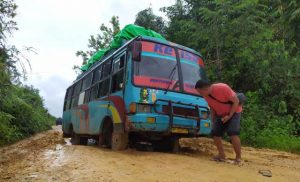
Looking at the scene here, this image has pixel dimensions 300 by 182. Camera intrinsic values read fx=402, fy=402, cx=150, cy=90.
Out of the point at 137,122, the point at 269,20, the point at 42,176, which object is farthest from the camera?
the point at 269,20

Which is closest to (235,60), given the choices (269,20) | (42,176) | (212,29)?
(212,29)

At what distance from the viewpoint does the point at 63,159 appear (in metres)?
6.84

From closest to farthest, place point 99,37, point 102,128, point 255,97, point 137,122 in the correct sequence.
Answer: point 137,122 → point 102,128 → point 255,97 → point 99,37

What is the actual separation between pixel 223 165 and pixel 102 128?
3618mm

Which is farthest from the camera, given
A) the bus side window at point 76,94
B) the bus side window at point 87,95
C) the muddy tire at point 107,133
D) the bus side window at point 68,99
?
the bus side window at point 68,99

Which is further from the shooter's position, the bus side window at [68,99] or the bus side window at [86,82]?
the bus side window at [68,99]

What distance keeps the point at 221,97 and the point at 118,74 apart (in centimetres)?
270

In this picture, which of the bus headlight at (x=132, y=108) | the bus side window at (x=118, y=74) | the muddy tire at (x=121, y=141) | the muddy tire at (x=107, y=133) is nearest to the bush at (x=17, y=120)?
the muddy tire at (x=107, y=133)

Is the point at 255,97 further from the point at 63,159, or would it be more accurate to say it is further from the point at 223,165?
the point at 63,159

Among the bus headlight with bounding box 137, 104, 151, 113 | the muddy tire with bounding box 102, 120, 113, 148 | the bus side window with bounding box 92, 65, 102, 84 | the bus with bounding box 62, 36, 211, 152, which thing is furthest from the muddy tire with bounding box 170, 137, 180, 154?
the bus side window with bounding box 92, 65, 102, 84

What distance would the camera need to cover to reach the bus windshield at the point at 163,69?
8.12 m

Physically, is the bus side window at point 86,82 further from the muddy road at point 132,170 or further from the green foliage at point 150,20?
the green foliage at point 150,20

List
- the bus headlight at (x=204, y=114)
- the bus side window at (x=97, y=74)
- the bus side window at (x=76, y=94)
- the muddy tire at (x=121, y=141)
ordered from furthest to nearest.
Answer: the bus side window at (x=76, y=94) < the bus side window at (x=97, y=74) < the bus headlight at (x=204, y=114) < the muddy tire at (x=121, y=141)

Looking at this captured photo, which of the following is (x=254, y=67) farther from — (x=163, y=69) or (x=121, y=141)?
(x=121, y=141)
